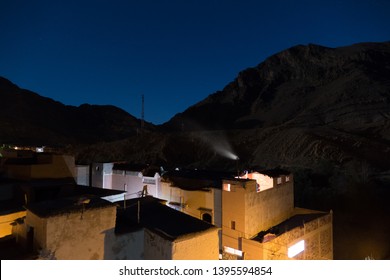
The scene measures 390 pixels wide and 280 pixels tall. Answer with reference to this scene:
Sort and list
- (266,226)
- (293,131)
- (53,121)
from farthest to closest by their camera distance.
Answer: (53,121), (293,131), (266,226)

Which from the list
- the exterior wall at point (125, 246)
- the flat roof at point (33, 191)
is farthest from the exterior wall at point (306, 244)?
the flat roof at point (33, 191)

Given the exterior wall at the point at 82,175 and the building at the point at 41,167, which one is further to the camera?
the exterior wall at the point at 82,175

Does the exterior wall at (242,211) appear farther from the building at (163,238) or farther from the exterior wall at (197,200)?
the building at (163,238)

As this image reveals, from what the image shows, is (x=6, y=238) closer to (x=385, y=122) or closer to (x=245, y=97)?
(x=385, y=122)

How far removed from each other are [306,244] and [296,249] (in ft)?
3.64

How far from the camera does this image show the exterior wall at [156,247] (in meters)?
8.44

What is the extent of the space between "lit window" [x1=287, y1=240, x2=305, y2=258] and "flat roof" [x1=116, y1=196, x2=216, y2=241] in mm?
7137

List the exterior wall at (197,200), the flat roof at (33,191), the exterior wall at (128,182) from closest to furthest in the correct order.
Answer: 1. the flat roof at (33,191)
2. the exterior wall at (197,200)
3. the exterior wall at (128,182)

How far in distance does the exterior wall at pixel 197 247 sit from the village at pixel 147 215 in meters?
0.03

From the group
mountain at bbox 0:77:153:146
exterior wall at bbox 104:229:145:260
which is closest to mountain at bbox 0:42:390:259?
mountain at bbox 0:77:153:146

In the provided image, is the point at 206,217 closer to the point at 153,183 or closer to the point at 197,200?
the point at 197,200

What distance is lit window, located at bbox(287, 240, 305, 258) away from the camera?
49.7 ft

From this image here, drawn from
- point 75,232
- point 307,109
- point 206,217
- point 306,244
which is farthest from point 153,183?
point 307,109

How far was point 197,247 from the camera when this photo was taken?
30.0 ft
